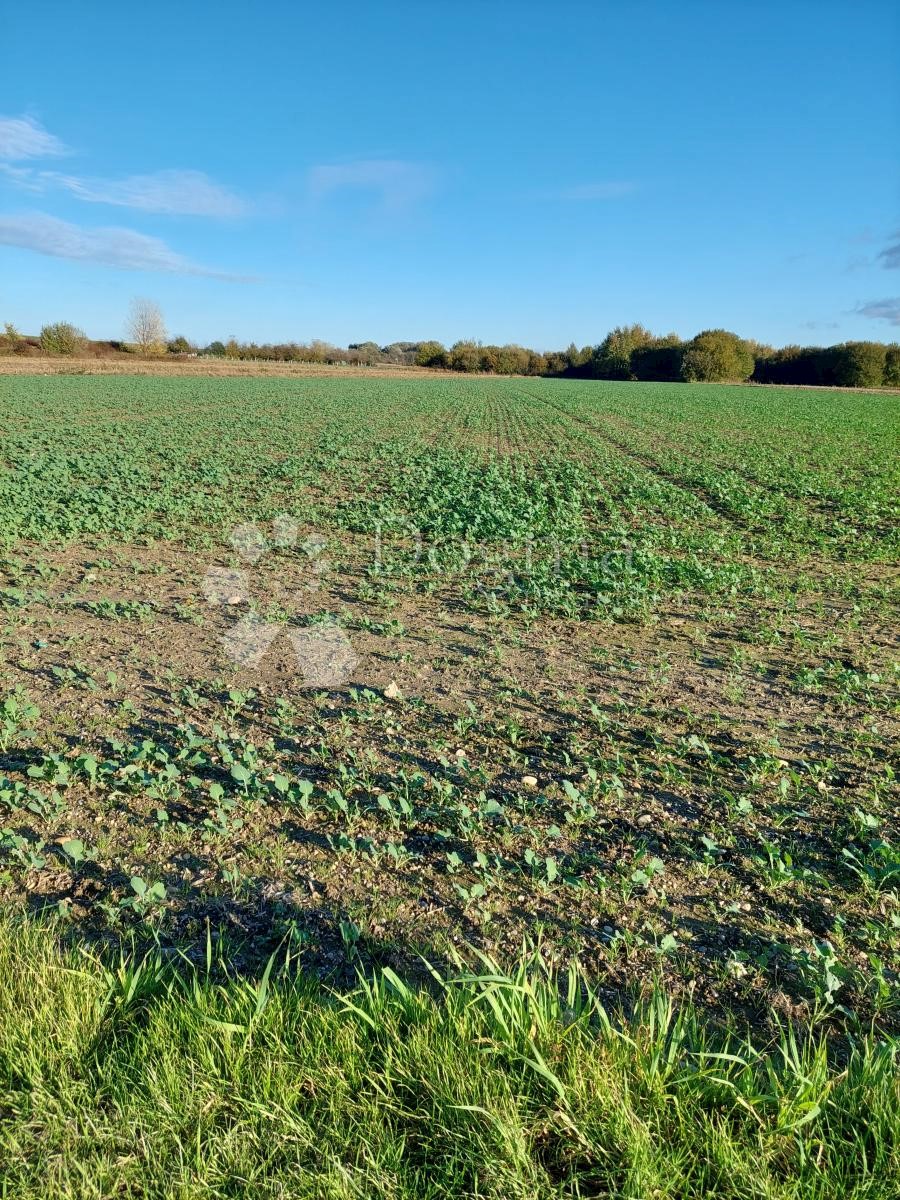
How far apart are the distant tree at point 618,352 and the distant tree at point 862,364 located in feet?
106

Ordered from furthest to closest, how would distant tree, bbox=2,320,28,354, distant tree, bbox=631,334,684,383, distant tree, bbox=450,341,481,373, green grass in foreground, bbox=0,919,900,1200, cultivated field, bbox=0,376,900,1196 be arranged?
distant tree, bbox=450,341,481,373
distant tree, bbox=631,334,684,383
distant tree, bbox=2,320,28,354
cultivated field, bbox=0,376,900,1196
green grass in foreground, bbox=0,919,900,1200

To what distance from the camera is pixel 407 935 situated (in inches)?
130

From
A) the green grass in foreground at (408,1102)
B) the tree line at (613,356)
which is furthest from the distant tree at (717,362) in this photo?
the green grass in foreground at (408,1102)

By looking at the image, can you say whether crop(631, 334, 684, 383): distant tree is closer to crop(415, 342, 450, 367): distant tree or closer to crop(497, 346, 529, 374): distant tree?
crop(497, 346, 529, 374): distant tree

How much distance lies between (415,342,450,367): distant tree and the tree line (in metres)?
0.19

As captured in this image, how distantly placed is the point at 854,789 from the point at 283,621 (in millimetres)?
5750

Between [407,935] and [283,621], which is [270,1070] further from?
[283,621]

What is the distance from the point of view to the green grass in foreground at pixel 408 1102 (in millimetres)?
2020

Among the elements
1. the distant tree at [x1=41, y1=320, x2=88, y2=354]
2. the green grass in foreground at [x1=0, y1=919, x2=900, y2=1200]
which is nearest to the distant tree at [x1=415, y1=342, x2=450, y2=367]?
the distant tree at [x1=41, y1=320, x2=88, y2=354]

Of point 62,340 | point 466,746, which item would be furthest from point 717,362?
point 466,746

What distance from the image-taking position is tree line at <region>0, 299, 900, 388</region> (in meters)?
91.2

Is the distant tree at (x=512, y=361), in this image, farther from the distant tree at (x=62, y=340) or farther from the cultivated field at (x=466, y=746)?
the cultivated field at (x=466, y=746)

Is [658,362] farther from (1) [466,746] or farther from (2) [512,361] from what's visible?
(1) [466,746]

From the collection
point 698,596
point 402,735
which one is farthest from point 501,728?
point 698,596
